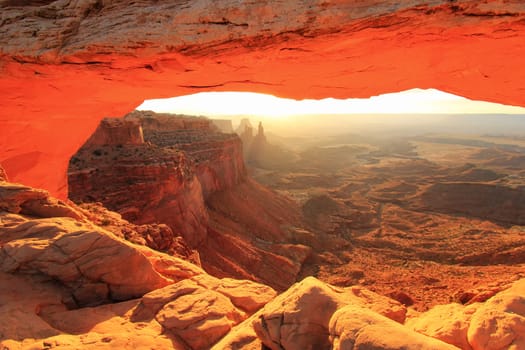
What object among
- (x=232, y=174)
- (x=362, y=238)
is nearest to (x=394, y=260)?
(x=362, y=238)

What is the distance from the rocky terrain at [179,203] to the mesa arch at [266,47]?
6.58m

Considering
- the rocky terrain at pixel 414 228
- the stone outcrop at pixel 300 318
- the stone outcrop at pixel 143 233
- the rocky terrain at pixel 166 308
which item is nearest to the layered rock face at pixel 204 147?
the rocky terrain at pixel 414 228

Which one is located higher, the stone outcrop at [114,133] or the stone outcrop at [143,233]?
the stone outcrop at [114,133]

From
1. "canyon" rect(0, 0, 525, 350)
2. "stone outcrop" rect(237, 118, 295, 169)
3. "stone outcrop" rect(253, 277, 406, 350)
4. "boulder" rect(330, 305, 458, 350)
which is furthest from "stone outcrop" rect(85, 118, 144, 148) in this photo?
"stone outcrop" rect(237, 118, 295, 169)

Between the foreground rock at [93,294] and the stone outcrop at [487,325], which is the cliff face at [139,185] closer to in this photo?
the foreground rock at [93,294]

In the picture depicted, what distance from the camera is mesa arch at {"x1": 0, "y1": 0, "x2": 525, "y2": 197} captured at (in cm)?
287

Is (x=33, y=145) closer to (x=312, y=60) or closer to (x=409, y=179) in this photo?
(x=312, y=60)

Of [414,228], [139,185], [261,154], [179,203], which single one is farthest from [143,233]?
[261,154]

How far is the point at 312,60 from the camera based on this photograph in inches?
142

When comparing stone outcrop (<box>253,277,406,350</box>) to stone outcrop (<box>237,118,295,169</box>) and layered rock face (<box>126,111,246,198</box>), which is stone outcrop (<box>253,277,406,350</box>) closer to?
layered rock face (<box>126,111,246,198</box>)

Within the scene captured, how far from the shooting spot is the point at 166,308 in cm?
396

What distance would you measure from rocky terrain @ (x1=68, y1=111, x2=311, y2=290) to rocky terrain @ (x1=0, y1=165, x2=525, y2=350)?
16.0 feet

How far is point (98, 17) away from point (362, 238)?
Result: 2221cm

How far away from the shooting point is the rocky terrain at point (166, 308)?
278cm
